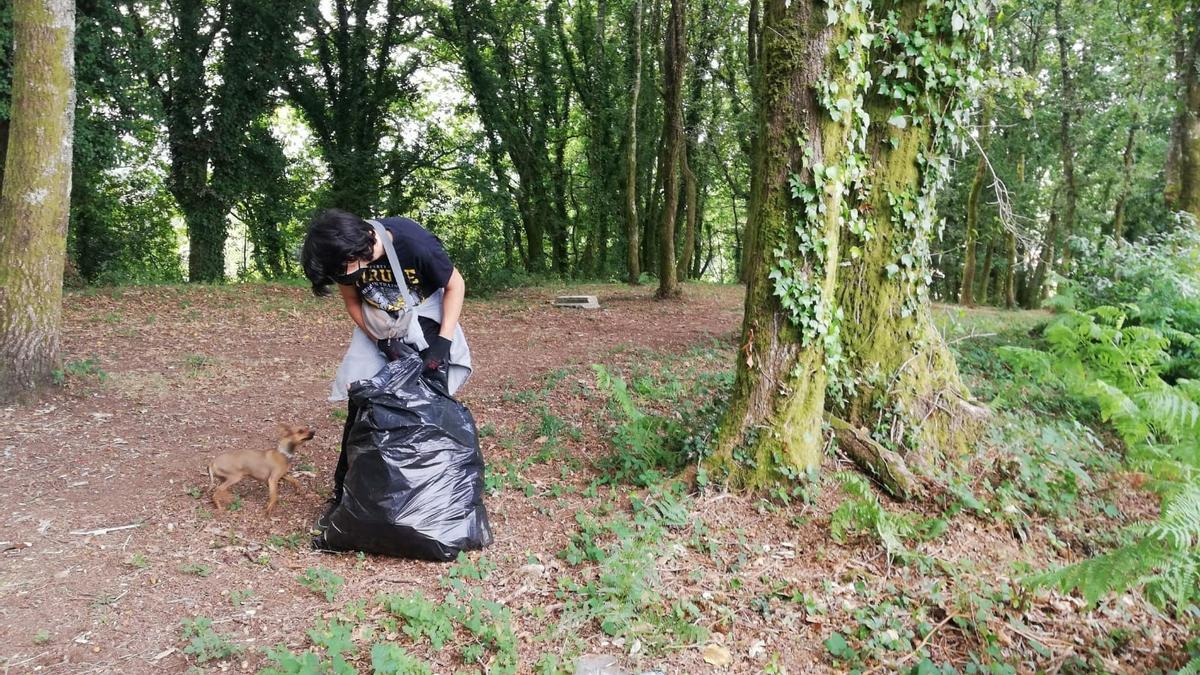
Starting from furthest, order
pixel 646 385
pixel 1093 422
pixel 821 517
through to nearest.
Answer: pixel 646 385 < pixel 1093 422 < pixel 821 517

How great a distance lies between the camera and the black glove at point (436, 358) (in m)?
3.53

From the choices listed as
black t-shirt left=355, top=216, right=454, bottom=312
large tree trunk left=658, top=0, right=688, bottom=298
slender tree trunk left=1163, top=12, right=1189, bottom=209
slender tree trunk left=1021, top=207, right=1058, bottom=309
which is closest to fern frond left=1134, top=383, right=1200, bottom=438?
black t-shirt left=355, top=216, right=454, bottom=312

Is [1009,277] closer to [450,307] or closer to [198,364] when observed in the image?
[198,364]

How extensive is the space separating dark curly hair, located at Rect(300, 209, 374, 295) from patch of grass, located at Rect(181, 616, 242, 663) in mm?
1484

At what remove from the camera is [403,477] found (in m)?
3.33

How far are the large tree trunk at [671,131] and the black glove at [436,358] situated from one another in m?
8.94

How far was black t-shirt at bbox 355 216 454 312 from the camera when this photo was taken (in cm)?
345

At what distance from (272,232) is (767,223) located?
15287mm

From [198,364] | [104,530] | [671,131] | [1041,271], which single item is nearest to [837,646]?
[104,530]

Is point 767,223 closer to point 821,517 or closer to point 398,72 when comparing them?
point 821,517

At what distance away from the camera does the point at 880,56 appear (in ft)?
14.2

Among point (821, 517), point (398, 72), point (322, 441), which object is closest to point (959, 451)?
point (821, 517)

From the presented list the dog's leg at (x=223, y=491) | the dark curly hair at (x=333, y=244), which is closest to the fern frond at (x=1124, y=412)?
the dark curly hair at (x=333, y=244)

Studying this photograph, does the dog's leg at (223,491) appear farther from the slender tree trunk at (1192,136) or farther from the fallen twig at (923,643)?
the slender tree trunk at (1192,136)
